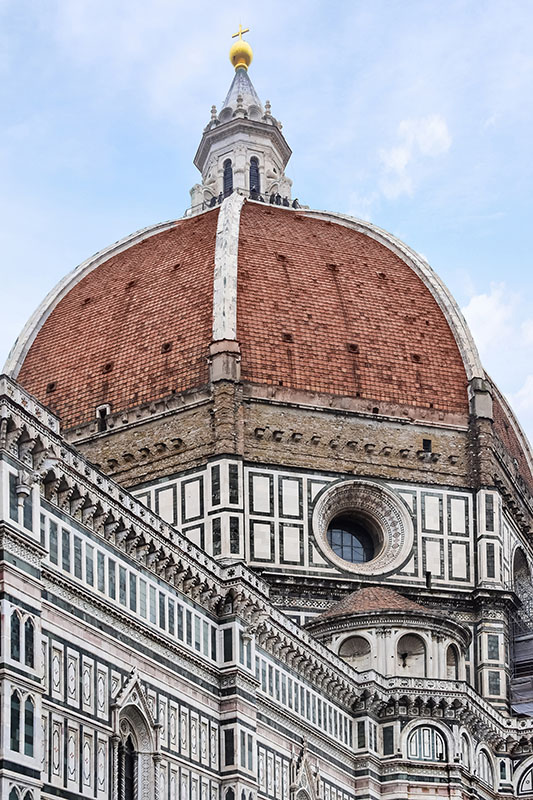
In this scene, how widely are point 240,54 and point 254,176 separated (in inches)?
350

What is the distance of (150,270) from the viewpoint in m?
61.5

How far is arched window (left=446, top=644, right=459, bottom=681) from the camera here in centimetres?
5012

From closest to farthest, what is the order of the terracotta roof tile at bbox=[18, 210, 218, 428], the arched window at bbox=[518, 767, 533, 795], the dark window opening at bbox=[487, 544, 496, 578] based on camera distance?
1. the arched window at bbox=[518, 767, 533, 795]
2. the dark window opening at bbox=[487, 544, 496, 578]
3. the terracotta roof tile at bbox=[18, 210, 218, 428]

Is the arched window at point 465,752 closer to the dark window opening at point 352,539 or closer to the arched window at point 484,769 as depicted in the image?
the arched window at point 484,769

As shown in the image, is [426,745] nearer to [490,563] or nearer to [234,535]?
[490,563]

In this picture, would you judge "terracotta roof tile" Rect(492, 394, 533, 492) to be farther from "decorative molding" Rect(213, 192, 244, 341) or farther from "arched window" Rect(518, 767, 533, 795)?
"arched window" Rect(518, 767, 533, 795)

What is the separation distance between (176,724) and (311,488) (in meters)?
18.5

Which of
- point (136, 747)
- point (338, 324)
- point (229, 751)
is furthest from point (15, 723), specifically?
point (338, 324)

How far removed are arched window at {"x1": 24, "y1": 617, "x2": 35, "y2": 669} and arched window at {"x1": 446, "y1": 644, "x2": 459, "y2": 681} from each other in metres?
23.1

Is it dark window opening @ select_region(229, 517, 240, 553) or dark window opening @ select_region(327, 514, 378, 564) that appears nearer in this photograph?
dark window opening @ select_region(229, 517, 240, 553)

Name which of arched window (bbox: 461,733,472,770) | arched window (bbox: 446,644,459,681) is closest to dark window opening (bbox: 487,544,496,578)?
arched window (bbox: 446,644,459,681)

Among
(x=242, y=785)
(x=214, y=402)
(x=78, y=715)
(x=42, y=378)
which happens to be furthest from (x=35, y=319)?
(x=78, y=715)

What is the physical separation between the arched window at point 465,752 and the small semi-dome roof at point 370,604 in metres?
4.24

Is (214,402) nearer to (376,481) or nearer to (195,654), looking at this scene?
(376,481)
